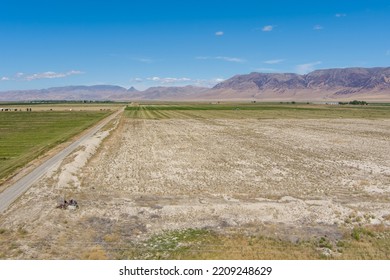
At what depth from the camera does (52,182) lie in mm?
24234

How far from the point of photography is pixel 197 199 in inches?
805

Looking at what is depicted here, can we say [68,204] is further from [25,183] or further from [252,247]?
[252,247]

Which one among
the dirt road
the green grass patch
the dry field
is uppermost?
the dirt road

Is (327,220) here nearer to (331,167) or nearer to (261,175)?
(261,175)

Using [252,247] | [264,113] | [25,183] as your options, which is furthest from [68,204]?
[264,113]

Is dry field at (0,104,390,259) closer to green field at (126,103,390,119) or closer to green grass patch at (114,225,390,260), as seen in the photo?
green grass patch at (114,225,390,260)

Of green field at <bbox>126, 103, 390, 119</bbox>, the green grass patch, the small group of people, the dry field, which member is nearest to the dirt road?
the dry field

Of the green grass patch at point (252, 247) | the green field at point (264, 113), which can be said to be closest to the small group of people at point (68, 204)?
the green grass patch at point (252, 247)

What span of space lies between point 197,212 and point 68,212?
22.7 feet

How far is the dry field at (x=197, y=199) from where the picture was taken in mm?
15211

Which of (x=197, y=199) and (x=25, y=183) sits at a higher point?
(x=25, y=183)

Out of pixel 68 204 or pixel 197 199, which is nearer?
pixel 68 204

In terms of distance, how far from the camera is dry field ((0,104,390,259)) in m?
15.2
